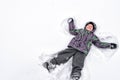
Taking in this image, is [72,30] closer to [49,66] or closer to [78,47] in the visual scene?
[78,47]

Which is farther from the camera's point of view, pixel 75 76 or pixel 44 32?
pixel 44 32

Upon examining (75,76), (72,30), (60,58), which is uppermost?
(72,30)

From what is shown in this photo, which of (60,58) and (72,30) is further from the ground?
(72,30)

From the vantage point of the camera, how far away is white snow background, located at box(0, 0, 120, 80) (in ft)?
5.88

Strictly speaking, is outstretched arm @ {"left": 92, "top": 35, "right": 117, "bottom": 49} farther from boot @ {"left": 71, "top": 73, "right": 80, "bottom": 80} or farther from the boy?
boot @ {"left": 71, "top": 73, "right": 80, "bottom": 80}

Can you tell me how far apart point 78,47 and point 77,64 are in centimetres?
11

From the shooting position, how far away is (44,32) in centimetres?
194

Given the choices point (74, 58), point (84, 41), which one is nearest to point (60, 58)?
point (74, 58)

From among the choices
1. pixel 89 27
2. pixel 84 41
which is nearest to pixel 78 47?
pixel 84 41

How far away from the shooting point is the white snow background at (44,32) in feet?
5.88

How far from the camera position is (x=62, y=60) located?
1.79 meters

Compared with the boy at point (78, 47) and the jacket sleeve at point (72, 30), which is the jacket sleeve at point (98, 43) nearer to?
the boy at point (78, 47)

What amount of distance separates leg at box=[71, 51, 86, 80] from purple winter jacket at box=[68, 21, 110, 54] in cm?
3

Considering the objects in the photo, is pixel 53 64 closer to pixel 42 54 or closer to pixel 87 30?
pixel 42 54
